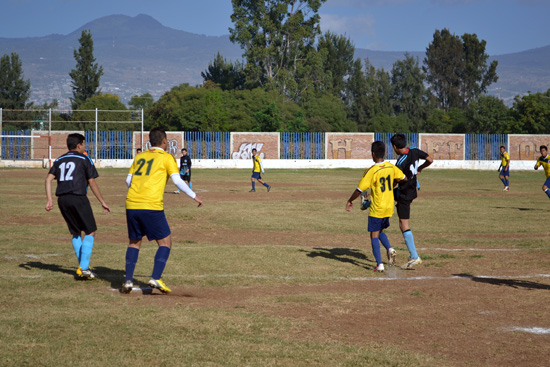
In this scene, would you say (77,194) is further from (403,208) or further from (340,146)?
(340,146)

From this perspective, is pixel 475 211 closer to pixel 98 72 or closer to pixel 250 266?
pixel 250 266

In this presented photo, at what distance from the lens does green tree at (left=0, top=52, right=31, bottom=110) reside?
283ft

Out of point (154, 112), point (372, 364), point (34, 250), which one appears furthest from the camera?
point (154, 112)

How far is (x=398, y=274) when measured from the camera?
10.4 metres

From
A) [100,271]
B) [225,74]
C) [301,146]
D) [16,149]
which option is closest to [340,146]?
[301,146]

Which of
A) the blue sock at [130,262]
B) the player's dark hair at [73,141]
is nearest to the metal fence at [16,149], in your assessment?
the player's dark hair at [73,141]

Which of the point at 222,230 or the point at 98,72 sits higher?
the point at 98,72

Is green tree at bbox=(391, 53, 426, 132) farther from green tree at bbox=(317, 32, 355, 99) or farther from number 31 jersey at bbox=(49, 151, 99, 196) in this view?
number 31 jersey at bbox=(49, 151, 99, 196)

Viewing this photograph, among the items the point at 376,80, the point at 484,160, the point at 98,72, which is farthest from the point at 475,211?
the point at 376,80

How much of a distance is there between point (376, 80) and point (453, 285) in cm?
9850

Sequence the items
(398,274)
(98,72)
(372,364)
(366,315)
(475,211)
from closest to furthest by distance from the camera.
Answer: (372,364)
(366,315)
(398,274)
(475,211)
(98,72)

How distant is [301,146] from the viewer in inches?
2189

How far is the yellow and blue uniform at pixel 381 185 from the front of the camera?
10.4 m

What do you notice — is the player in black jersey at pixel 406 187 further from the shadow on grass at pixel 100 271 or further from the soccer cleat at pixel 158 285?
the shadow on grass at pixel 100 271
